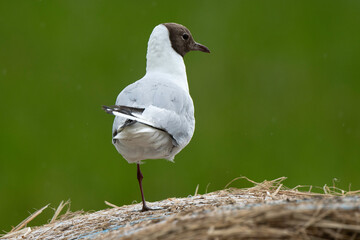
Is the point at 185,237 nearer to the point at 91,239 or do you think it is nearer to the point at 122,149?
the point at 91,239

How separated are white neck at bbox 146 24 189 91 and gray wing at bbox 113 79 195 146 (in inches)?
13.5

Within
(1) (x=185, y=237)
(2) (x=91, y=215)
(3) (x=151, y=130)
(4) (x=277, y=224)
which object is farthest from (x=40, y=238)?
(4) (x=277, y=224)

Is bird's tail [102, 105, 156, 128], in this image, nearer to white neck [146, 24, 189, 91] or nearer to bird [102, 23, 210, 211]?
bird [102, 23, 210, 211]

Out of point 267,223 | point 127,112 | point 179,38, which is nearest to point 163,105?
point 127,112

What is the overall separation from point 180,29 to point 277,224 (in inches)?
83.1

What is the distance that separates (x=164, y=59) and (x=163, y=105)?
712mm

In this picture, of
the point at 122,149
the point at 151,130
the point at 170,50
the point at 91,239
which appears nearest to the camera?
the point at 91,239

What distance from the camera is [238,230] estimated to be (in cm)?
183

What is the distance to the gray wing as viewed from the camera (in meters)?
2.77

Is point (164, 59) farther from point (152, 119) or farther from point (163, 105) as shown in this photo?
point (152, 119)

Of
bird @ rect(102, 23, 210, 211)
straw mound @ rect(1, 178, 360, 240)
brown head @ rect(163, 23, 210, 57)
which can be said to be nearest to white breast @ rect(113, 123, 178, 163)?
bird @ rect(102, 23, 210, 211)

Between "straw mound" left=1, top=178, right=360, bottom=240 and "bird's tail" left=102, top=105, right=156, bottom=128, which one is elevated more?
"bird's tail" left=102, top=105, right=156, bottom=128

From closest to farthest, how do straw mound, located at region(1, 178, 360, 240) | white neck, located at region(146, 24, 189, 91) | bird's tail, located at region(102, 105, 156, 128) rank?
straw mound, located at region(1, 178, 360, 240), bird's tail, located at region(102, 105, 156, 128), white neck, located at region(146, 24, 189, 91)

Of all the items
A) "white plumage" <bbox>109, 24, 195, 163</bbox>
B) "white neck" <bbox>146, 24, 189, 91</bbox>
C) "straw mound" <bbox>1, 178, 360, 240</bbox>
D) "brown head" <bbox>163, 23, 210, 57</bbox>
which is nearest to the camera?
"straw mound" <bbox>1, 178, 360, 240</bbox>
